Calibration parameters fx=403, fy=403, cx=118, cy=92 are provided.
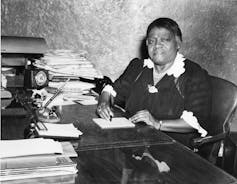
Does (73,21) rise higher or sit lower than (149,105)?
higher

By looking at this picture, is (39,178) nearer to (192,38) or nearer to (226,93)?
(226,93)

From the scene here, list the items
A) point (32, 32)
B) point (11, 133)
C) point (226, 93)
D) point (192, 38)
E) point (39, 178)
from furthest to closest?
point (192, 38)
point (32, 32)
point (226, 93)
point (11, 133)
point (39, 178)

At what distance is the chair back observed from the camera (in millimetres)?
2354

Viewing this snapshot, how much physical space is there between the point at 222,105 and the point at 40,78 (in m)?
1.15

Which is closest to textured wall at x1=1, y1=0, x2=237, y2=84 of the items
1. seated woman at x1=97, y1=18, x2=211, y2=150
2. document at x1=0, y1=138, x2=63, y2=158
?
seated woman at x1=97, y1=18, x2=211, y2=150

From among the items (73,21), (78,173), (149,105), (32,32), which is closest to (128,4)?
(73,21)

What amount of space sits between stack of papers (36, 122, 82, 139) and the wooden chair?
78cm

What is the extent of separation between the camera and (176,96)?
8.14 ft

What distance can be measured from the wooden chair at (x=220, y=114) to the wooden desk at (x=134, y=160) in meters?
0.55

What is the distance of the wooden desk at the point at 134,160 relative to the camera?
52.7 inches

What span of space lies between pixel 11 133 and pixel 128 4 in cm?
181

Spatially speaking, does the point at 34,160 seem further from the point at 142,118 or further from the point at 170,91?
the point at 170,91

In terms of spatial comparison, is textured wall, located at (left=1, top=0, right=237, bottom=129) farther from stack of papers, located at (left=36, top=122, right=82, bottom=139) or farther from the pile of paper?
stack of papers, located at (left=36, top=122, right=82, bottom=139)

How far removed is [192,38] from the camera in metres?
3.40
